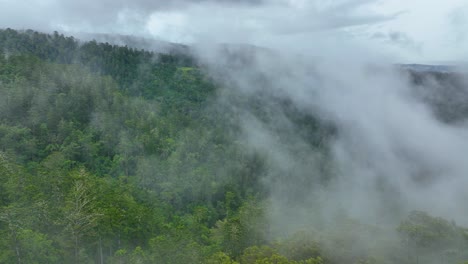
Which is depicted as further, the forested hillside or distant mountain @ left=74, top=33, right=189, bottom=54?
distant mountain @ left=74, top=33, right=189, bottom=54

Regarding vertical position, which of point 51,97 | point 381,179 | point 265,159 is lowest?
point 381,179

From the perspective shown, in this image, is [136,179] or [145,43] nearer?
[136,179]

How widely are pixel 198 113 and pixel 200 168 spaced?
2986 centimetres

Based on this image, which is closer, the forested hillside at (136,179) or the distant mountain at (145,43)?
the forested hillside at (136,179)

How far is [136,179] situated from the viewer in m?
43.5

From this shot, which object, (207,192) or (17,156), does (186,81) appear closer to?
(207,192)

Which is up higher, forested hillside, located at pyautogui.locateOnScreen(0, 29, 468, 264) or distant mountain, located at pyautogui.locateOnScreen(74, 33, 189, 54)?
distant mountain, located at pyautogui.locateOnScreen(74, 33, 189, 54)

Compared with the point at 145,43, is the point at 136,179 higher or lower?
lower

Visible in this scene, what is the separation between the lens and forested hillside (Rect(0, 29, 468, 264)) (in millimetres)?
19891

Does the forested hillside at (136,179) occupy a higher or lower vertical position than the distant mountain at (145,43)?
lower

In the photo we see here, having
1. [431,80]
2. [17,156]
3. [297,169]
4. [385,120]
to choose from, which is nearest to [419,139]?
[385,120]

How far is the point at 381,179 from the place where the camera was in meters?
88.4

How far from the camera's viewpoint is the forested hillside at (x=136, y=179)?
19.9 m

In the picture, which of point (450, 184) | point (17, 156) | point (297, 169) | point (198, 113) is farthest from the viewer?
point (450, 184)
